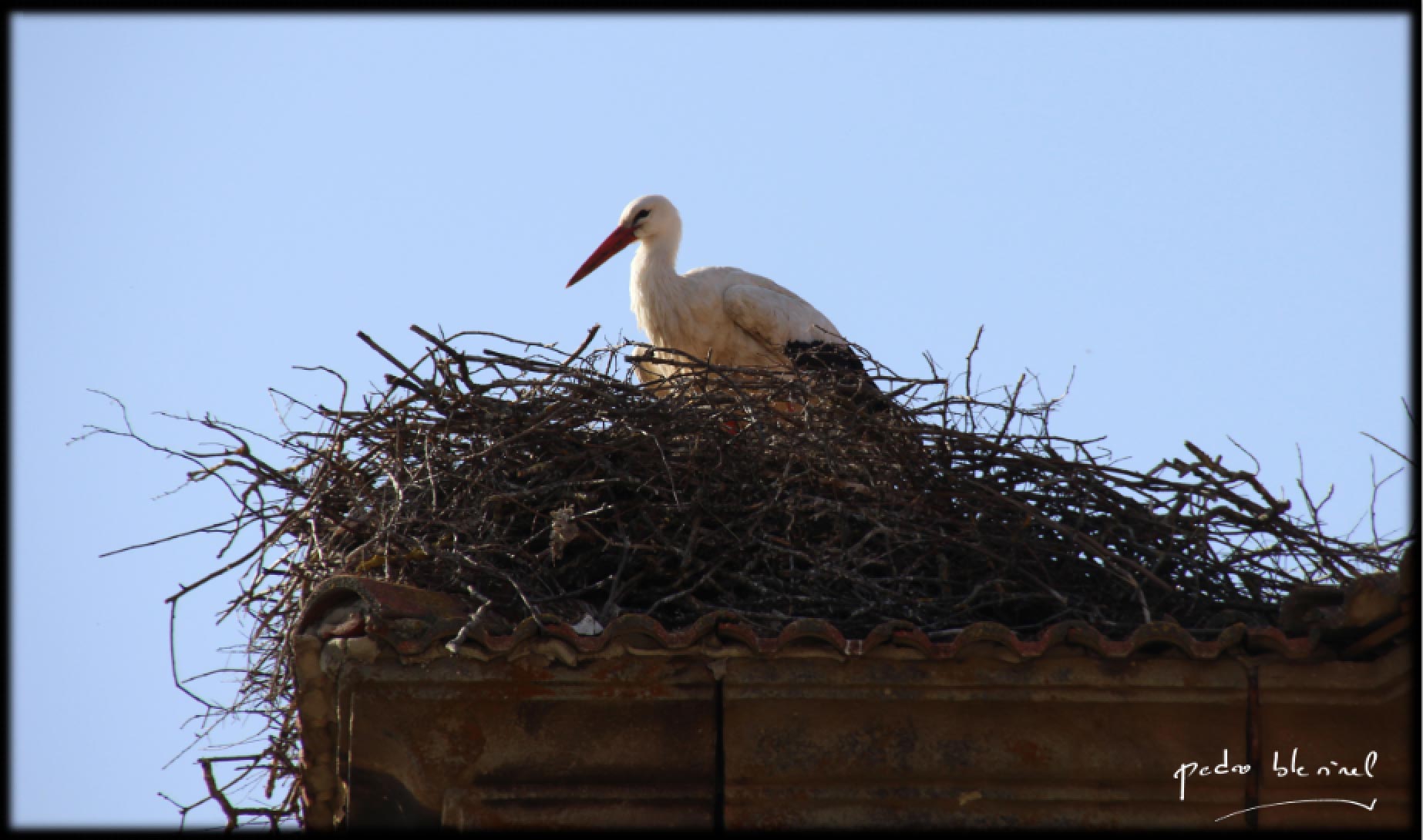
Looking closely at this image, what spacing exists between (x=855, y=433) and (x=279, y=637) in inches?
66.6

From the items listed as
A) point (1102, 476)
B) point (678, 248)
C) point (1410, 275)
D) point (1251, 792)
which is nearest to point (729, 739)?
point (1251, 792)

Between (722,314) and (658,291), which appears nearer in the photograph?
(722,314)

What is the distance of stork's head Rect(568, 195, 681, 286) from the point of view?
7484mm

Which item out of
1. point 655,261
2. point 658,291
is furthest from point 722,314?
point 655,261

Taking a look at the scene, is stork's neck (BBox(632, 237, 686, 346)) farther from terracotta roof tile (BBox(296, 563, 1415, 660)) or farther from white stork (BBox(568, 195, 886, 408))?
terracotta roof tile (BBox(296, 563, 1415, 660))

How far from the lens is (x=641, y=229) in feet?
24.7

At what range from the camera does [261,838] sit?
367cm

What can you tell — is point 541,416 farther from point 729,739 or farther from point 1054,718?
point 1054,718
